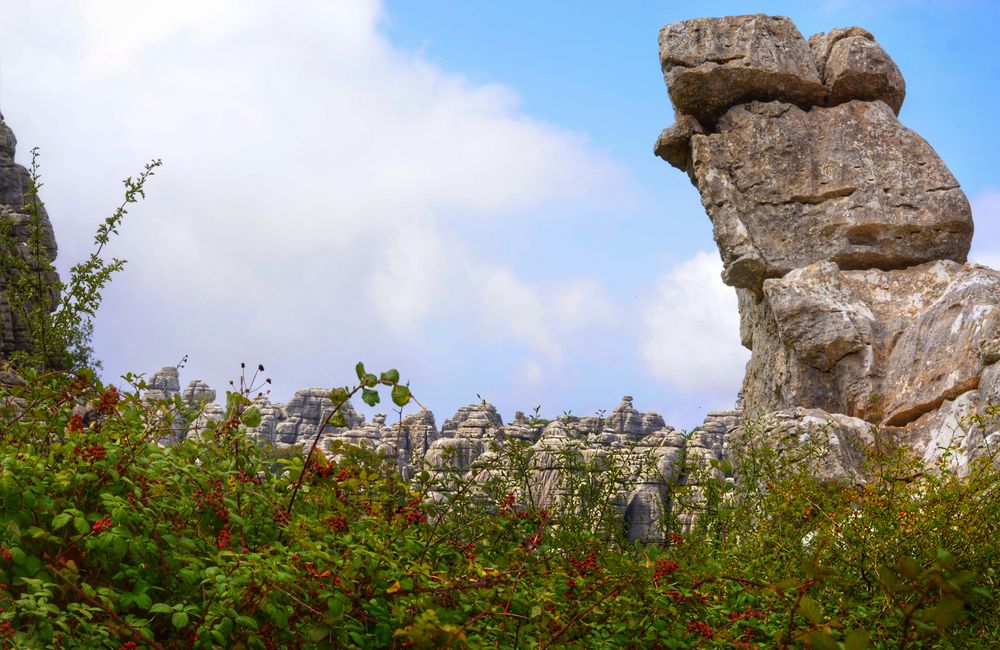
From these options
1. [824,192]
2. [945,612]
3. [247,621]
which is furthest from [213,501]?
[824,192]

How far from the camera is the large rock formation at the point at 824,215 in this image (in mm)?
13461

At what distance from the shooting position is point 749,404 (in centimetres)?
1719

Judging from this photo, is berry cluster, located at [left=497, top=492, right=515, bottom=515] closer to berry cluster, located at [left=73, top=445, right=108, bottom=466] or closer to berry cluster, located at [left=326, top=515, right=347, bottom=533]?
berry cluster, located at [left=326, top=515, right=347, bottom=533]

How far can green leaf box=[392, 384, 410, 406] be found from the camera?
3385 millimetres

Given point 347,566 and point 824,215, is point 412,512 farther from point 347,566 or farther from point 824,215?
point 824,215

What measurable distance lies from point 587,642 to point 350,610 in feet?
3.38

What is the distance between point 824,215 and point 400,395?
44.7ft

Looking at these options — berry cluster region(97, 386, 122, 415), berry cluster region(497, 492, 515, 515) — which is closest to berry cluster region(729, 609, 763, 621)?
berry cluster region(497, 492, 515, 515)

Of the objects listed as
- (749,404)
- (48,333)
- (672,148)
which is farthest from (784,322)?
(48,333)

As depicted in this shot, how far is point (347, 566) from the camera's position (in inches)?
127

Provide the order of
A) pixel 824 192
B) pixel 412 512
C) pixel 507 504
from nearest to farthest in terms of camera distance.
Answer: pixel 412 512 < pixel 507 504 < pixel 824 192

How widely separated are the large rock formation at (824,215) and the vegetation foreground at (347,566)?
8.42 meters

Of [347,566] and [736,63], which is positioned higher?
[736,63]

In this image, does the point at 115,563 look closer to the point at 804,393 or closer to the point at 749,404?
the point at 804,393
